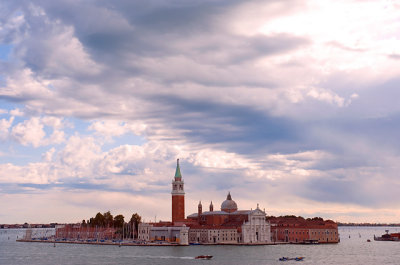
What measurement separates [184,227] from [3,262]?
4967 cm

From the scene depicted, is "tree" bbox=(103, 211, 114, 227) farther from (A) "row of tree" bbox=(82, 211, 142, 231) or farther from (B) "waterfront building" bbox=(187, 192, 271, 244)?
(B) "waterfront building" bbox=(187, 192, 271, 244)

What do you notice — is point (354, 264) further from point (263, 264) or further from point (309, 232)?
Answer: point (309, 232)

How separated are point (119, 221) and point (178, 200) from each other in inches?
1050

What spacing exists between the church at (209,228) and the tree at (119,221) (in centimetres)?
1820

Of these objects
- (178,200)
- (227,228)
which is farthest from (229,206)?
(227,228)

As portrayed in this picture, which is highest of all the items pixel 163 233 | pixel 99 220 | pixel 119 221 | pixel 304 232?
pixel 99 220

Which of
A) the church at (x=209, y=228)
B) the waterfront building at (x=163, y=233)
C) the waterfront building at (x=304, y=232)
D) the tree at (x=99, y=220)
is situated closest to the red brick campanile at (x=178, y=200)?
the church at (x=209, y=228)

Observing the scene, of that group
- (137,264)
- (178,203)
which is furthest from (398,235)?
(137,264)

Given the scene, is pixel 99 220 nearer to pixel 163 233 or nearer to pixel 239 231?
pixel 163 233

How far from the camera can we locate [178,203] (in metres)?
141

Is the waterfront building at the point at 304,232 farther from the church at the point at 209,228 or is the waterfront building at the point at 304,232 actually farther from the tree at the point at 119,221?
the tree at the point at 119,221

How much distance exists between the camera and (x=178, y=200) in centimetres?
14138

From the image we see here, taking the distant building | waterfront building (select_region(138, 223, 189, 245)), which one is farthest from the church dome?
waterfront building (select_region(138, 223, 189, 245))

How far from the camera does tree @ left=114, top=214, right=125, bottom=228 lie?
520ft
